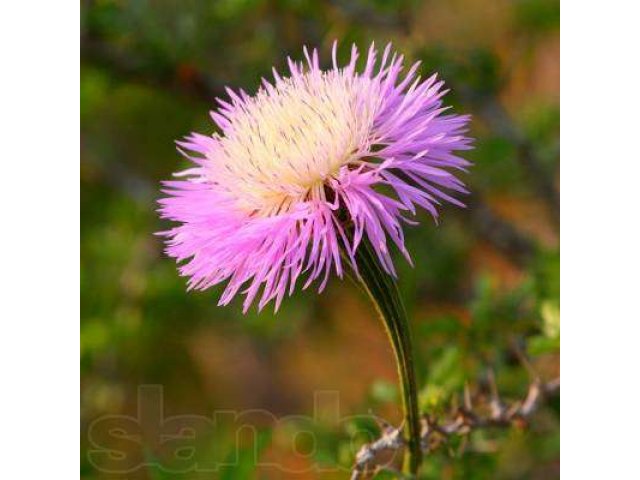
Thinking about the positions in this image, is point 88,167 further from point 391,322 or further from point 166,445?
point 391,322

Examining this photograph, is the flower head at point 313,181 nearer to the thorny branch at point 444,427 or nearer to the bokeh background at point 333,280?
the thorny branch at point 444,427

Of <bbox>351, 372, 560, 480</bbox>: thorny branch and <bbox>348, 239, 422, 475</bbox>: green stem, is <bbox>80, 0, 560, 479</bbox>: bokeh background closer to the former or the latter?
<bbox>351, 372, 560, 480</bbox>: thorny branch

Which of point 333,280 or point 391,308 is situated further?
point 333,280

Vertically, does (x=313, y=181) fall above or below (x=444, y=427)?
above

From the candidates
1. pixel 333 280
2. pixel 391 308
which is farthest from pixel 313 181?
pixel 333 280

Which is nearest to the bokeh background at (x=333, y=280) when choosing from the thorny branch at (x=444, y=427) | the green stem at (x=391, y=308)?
the thorny branch at (x=444, y=427)

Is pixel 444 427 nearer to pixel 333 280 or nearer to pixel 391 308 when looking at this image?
pixel 391 308
